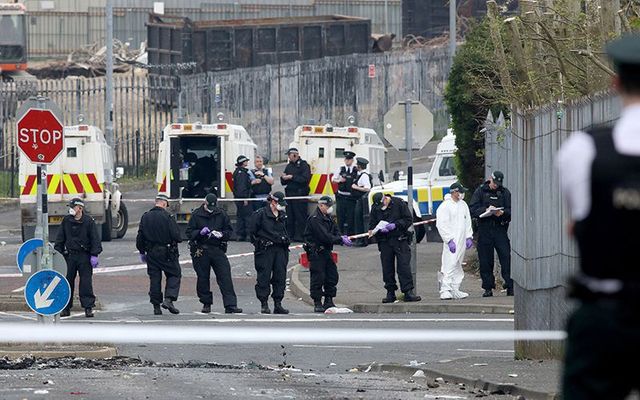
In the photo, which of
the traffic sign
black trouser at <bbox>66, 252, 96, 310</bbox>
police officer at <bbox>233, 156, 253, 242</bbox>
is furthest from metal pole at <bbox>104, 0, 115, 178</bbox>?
black trouser at <bbox>66, 252, 96, 310</bbox>

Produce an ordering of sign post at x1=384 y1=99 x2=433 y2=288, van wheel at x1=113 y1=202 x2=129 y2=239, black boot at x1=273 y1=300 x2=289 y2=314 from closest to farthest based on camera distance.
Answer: black boot at x1=273 y1=300 x2=289 y2=314
sign post at x1=384 y1=99 x2=433 y2=288
van wheel at x1=113 y1=202 x2=129 y2=239

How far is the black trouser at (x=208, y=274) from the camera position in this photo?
22031mm

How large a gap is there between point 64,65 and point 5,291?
32.5 metres

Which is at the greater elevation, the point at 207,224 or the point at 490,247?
the point at 207,224

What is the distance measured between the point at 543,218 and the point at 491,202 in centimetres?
898

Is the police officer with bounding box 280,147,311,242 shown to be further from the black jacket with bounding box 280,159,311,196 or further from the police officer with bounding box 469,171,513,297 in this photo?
the police officer with bounding box 469,171,513,297

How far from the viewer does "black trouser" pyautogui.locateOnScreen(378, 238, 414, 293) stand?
22.4 m

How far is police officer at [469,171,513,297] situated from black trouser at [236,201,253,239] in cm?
952

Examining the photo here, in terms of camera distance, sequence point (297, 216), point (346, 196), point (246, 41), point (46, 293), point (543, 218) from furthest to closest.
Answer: point (246, 41) → point (297, 216) → point (346, 196) → point (46, 293) → point (543, 218)

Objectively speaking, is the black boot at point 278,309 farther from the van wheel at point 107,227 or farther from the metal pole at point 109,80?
the metal pole at point 109,80

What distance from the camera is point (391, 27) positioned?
61.0 m

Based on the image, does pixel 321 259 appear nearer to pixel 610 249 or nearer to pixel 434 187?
pixel 434 187

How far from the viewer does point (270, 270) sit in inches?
871

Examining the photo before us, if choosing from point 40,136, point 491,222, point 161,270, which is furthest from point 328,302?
point 40,136
